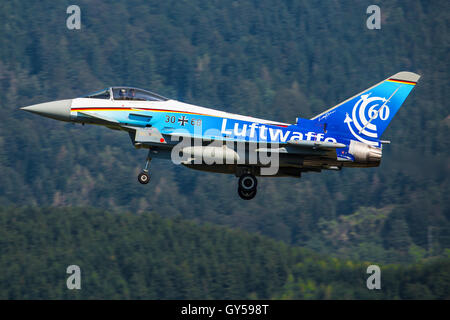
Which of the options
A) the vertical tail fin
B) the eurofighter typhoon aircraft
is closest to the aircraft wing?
the eurofighter typhoon aircraft

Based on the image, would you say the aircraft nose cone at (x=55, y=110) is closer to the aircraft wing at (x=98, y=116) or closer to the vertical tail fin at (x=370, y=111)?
the aircraft wing at (x=98, y=116)

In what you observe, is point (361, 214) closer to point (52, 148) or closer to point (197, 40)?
point (52, 148)

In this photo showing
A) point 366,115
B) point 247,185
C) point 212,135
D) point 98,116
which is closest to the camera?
point 212,135

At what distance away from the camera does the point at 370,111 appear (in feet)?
89.1

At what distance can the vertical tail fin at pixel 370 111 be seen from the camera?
2689cm

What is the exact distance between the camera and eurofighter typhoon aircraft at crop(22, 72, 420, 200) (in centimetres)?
2592

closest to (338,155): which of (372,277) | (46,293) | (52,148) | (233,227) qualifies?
(372,277)

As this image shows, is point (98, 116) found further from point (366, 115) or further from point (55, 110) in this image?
point (366, 115)

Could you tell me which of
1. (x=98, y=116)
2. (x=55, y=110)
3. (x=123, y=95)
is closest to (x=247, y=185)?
(x=123, y=95)

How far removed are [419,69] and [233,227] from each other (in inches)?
3927

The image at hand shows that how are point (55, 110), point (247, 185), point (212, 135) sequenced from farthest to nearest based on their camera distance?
point (247, 185) → point (55, 110) → point (212, 135)

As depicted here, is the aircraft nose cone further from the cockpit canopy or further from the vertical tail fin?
the vertical tail fin

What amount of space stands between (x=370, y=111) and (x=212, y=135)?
5.77 meters

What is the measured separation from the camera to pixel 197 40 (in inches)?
7062
